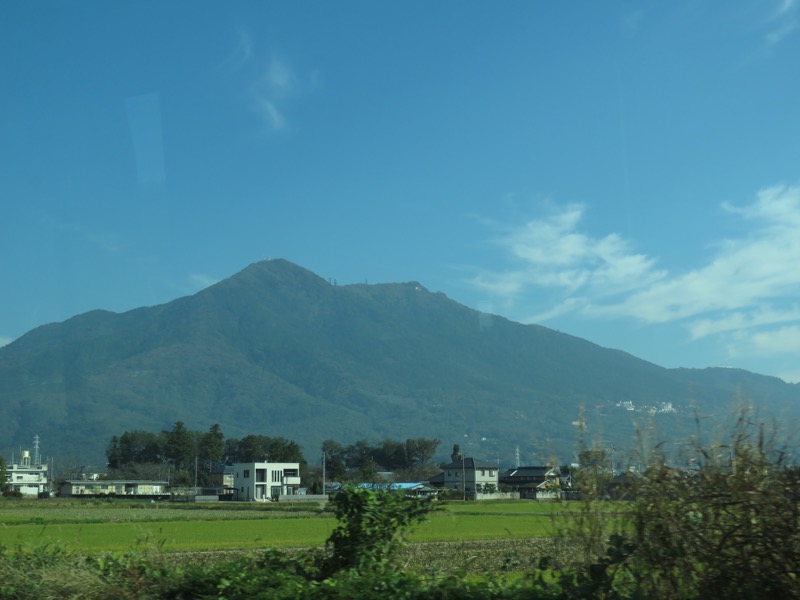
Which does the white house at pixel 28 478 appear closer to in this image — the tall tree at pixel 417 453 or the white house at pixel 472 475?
the tall tree at pixel 417 453

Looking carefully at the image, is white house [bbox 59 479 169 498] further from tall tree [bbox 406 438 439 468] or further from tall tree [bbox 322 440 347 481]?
tall tree [bbox 406 438 439 468]

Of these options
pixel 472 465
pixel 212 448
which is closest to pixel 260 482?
pixel 472 465

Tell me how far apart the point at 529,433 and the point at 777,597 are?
8.06ft

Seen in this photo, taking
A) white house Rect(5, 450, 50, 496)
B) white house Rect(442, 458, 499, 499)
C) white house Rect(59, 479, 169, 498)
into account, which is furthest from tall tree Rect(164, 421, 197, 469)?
white house Rect(442, 458, 499, 499)

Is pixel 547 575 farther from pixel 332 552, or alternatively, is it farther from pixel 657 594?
pixel 332 552

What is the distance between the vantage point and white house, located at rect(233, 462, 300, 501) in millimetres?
112062

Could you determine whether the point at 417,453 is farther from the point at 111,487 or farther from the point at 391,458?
the point at 111,487

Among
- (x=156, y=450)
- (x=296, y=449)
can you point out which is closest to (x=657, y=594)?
(x=296, y=449)

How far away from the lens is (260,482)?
113375 millimetres

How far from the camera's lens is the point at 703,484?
19.9ft

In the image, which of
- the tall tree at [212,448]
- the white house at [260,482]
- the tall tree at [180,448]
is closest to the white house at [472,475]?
the white house at [260,482]

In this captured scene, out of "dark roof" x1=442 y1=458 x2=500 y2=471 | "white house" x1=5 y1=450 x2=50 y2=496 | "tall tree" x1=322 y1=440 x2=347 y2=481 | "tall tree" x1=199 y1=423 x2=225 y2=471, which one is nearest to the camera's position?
"dark roof" x1=442 y1=458 x2=500 y2=471

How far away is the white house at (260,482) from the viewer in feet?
368

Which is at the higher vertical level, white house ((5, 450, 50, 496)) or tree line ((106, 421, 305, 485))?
tree line ((106, 421, 305, 485))
